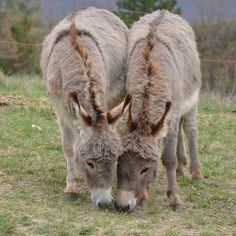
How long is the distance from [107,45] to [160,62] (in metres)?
0.85

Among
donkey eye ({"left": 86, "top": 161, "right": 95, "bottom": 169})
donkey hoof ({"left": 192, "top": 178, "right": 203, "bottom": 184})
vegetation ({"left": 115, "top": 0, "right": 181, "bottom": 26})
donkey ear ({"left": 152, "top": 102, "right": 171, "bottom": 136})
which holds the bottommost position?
vegetation ({"left": 115, "top": 0, "right": 181, "bottom": 26})

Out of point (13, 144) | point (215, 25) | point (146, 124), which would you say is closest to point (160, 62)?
point (146, 124)

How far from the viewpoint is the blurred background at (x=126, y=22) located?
27.2 metres

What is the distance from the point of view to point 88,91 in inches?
225

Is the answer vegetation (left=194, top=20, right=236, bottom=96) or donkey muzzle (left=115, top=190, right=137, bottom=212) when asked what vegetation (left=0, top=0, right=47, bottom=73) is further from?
donkey muzzle (left=115, top=190, right=137, bottom=212)

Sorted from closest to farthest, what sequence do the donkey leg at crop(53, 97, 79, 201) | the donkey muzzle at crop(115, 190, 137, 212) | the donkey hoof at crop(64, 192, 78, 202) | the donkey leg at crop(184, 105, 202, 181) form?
the donkey muzzle at crop(115, 190, 137, 212)
the donkey hoof at crop(64, 192, 78, 202)
the donkey leg at crop(53, 97, 79, 201)
the donkey leg at crop(184, 105, 202, 181)

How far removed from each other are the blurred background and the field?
16.4 m

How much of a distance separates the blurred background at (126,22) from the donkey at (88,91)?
18831 mm

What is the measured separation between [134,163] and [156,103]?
2.01ft

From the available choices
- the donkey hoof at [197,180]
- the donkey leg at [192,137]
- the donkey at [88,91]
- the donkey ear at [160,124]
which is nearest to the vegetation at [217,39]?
the donkey leg at [192,137]

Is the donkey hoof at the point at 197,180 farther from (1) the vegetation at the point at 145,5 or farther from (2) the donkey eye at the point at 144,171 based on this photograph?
(1) the vegetation at the point at 145,5

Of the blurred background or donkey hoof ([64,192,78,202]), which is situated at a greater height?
donkey hoof ([64,192,78,202])

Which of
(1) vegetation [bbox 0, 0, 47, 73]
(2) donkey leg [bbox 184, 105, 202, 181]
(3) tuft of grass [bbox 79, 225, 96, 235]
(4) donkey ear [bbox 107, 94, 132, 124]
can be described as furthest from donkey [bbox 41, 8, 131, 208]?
(1) vegetation [bbox 0, 0, 47, 73]

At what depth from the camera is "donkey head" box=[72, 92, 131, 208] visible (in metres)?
5.46
